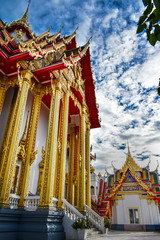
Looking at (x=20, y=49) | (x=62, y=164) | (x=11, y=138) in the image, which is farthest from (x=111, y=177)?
(x=20, y=49)

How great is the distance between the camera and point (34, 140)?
6.60 meters

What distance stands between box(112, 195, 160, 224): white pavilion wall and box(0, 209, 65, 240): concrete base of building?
26.4 ft

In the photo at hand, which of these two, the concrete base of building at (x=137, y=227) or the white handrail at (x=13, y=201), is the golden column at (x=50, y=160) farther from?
the concrete base of building at (x=137, y=227)

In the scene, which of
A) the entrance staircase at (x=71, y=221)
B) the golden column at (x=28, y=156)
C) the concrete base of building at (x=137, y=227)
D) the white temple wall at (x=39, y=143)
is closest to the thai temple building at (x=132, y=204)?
the concrete base of building at (x=137, y=227)

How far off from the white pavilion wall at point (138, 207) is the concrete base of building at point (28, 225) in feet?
26.4

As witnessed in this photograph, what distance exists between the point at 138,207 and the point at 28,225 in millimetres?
9279

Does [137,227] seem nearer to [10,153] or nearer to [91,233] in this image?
[91,233]

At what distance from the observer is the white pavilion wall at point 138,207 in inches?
451

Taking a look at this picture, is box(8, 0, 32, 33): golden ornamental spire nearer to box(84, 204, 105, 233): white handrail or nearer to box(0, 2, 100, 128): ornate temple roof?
box(0, 2, 100, 128): ornate temple roof

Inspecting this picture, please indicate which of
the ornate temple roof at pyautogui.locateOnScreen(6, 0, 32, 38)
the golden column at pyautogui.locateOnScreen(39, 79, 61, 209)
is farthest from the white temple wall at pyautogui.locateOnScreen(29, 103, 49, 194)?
the ornate temple roof at pyautogui.locateOnScreen(6, 0, 32, 38)

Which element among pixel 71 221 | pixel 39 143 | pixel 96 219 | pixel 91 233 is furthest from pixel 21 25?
pixel 96 219

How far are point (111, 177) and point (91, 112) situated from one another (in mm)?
5946

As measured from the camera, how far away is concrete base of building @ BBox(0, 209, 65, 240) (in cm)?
443

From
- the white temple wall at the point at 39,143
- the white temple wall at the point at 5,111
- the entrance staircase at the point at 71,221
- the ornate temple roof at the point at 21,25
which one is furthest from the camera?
the ornate temple roof at the point at 21,25
